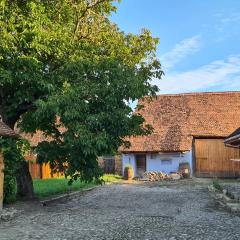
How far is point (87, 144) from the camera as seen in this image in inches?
634

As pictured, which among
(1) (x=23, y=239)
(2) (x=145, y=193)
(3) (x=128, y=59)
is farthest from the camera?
(2) (x=145, y=193)

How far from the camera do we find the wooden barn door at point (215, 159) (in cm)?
3747

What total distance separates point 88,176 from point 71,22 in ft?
19.7

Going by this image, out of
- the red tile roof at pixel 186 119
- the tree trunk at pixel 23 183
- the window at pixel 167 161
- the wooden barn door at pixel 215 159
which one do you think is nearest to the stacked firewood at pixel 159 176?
the window at pixel 167 161

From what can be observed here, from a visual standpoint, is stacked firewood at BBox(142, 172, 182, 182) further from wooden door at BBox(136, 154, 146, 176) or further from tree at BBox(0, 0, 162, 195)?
tree at BBox(0, 0, 162, 195)

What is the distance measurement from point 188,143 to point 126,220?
22.8 meters

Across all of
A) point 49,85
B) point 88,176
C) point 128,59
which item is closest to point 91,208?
point 88,176

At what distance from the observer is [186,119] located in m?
40.1

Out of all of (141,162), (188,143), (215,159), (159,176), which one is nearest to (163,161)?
(141,162)

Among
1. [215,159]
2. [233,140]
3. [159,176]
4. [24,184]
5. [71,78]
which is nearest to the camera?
[71,78]

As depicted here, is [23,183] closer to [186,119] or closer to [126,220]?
[126,220]

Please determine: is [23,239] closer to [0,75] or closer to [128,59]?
[0,75]

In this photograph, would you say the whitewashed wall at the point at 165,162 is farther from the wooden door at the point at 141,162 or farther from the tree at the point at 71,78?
the tree at the point at 71,78

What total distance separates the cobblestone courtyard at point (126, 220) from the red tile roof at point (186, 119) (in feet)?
51.8
